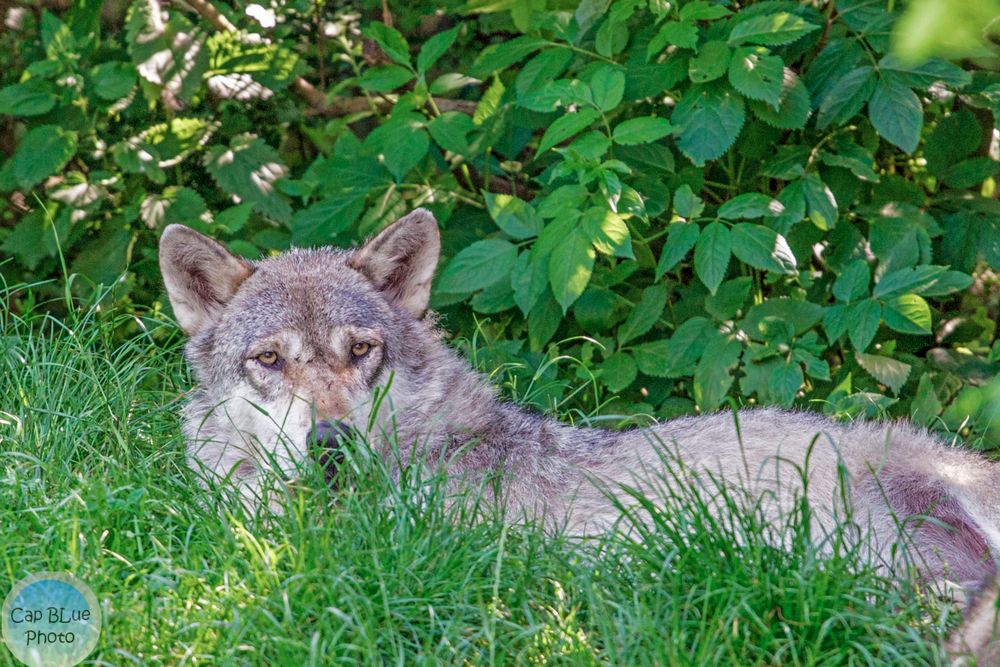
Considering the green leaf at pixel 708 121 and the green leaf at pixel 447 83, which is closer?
the green leaf at pixel 708 121

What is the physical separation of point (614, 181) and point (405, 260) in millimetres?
1000

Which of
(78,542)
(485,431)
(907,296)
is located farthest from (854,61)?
(78,542)

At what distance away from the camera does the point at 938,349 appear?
5914 millimetres

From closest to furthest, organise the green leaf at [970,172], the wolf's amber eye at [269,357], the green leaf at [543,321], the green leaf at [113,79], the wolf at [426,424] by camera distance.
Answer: the wolf at [426,424] → the wolf's amber eye at [269,357] → the green leaf at [543,321] → the green leaf at [970,172] → the green leaf at [113,79]

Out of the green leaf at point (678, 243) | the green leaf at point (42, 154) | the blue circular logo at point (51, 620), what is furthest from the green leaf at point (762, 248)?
the green leaf at point (42, 154)

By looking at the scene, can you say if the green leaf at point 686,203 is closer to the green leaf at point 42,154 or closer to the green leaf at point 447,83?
the green leaf at point 447,83

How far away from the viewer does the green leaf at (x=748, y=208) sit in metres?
5.21

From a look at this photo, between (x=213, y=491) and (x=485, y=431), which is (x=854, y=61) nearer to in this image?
(x=485, y=431)

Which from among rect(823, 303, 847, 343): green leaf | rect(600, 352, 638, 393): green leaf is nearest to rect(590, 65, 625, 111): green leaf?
rect(600, 352, 638, 393): green leaf

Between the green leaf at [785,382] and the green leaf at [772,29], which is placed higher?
the green leaf at [772,29]

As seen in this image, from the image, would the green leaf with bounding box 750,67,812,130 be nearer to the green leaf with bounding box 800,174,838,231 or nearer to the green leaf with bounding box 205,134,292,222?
the green leaf with bounding box 800,174,838,231

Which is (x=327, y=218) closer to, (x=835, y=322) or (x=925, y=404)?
(x=835, y=322)

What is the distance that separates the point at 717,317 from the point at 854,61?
135cm

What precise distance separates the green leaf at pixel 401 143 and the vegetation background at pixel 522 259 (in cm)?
2
